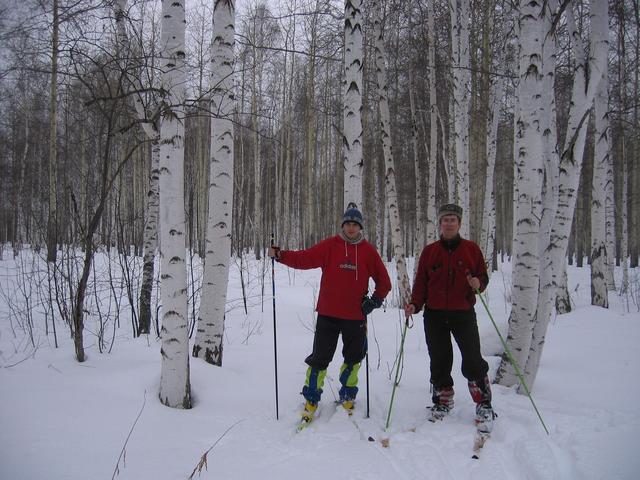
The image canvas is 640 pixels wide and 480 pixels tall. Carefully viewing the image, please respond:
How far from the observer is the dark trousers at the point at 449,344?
3238 mm

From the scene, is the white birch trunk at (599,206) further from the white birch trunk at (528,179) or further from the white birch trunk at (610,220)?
the white birch trunk at (528,179)

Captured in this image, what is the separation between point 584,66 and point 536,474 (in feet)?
12.6

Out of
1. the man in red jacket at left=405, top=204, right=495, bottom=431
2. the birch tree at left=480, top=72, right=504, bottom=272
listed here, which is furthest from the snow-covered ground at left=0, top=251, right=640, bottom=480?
the birch tree at left=480, top=72, right=504, bottom=272

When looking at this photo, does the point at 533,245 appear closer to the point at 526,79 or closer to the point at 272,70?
the point at 526,79

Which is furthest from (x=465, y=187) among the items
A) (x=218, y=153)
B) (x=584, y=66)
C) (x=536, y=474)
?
(x=536, y=474)

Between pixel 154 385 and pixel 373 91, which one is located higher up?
pixel 373 91

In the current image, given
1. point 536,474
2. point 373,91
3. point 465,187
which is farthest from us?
point 373,91

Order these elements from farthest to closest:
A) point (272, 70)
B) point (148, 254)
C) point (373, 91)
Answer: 1. point (272, 70)
2. point (373, 91)
3. point (148, 254)

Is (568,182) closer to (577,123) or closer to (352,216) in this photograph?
(577,123)

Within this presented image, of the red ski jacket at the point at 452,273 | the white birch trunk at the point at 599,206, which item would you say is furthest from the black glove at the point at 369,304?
the white birch trunk at the point at 599,206

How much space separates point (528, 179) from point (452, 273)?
138 cm

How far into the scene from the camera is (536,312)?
3.72m

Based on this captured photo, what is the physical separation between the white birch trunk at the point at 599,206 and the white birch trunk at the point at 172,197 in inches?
344

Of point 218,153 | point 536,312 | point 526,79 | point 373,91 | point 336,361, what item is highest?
point 373,91
